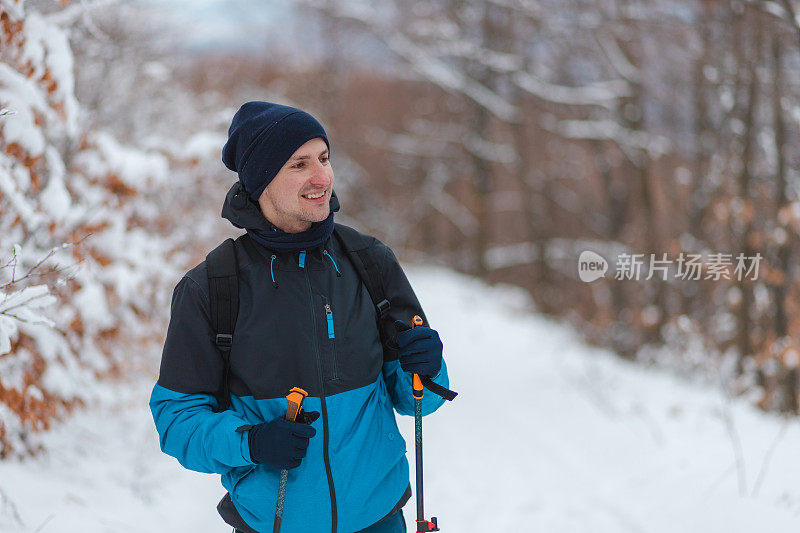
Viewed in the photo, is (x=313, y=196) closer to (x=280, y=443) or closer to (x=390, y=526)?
(x=280, y=443)

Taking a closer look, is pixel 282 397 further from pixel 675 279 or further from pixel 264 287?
pixel 675 279

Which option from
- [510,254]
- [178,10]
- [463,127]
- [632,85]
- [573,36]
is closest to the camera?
[178,10]

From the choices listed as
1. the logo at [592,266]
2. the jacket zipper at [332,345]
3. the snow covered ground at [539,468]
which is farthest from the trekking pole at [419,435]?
the logo at [592,266]

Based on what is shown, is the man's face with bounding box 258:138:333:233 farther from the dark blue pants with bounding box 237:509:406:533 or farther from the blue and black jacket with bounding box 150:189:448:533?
the dark blue pants with bounding box 237:509:406:533

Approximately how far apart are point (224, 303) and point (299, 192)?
373 millimetres

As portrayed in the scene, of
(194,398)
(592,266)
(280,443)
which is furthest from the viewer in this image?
(592,266)

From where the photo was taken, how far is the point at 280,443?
167 centimetres

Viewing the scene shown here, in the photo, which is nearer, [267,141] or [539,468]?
[267,141]

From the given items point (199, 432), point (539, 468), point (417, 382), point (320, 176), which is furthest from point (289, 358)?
point (539, 468)

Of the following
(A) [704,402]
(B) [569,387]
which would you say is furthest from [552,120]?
(A) [704,402]

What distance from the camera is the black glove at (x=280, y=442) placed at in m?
1.67

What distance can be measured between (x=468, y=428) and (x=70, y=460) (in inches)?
138

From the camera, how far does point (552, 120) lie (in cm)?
1397

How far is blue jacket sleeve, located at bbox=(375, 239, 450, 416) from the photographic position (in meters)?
2.08
